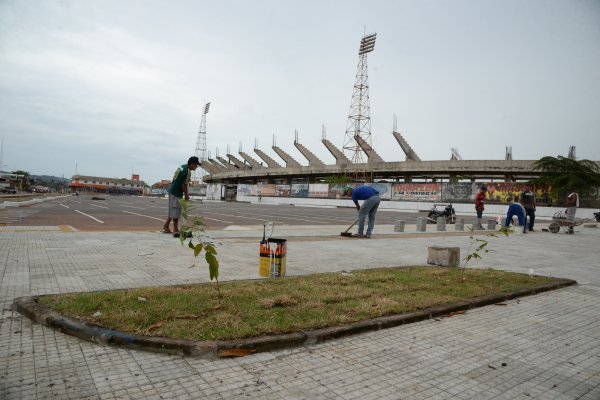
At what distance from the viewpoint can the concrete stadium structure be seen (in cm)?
4553

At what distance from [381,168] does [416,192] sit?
1435cm

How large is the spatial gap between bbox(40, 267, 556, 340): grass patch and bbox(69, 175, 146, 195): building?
13800 cm

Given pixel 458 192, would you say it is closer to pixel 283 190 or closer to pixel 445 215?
pixel 445 215

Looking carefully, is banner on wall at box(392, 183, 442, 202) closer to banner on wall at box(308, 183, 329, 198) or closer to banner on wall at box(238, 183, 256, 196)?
banner on wall at box(308, 183, 329, 198)

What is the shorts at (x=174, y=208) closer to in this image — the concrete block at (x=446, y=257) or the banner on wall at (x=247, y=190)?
the concrete block at (x=446, y=257)

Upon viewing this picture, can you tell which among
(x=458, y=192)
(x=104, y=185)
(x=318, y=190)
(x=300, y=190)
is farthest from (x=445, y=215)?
(x=104, y=185)

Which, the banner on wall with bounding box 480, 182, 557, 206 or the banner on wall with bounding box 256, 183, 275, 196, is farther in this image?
the banner on wall with bounding box 256, 183, 275, 196

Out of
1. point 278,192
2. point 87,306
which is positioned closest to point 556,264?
point 87,306

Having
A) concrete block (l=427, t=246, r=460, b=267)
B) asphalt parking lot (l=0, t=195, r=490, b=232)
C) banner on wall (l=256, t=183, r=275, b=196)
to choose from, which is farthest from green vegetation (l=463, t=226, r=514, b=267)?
banner on wall (l=256, t=183, r=275, b=196)

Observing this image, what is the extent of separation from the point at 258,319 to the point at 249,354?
1.76 ft

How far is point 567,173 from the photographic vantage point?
115 feet

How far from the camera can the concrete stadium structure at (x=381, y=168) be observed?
4553 cm

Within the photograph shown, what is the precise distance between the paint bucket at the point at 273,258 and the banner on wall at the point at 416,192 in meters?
36.1

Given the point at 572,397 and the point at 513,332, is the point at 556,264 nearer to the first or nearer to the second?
the point at 513,332
